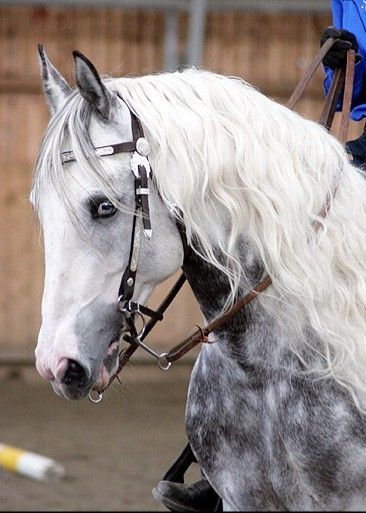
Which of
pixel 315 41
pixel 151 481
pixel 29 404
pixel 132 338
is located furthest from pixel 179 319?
pixel 132 338

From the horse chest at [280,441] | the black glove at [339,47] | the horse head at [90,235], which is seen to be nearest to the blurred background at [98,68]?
the black glove at [339,47]

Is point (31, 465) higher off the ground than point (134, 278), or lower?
lower

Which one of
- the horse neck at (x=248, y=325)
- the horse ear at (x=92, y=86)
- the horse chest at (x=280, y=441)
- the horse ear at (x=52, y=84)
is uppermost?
the horse ear at (x=92, y=86)

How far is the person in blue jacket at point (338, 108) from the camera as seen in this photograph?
3.86 metres

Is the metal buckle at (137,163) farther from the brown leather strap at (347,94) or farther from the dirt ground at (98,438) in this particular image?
the dirt ground at (98,438)

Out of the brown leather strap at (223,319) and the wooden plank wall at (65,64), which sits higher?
the brown leather strap at (223,319)

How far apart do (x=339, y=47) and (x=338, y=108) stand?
26cm

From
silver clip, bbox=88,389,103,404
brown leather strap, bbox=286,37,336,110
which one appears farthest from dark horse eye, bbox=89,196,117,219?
brown leather strap, bbox=286,37,336,110

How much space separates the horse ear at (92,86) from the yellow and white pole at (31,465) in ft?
2.97

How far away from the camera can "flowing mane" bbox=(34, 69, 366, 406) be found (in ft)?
10.7

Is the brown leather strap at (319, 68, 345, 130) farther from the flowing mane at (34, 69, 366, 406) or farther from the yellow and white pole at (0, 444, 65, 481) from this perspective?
the yellow and white pole at (0, 444, 65, 481)

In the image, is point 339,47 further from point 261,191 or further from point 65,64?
point 65,64

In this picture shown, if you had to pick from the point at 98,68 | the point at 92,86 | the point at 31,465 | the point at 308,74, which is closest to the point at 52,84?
the point at 92,86

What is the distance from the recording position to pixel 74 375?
3.12m
